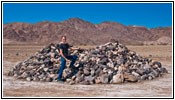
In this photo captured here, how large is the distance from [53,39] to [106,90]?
102833mm

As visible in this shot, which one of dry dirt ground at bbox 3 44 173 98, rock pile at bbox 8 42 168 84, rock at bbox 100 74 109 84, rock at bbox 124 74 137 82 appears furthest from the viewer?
rock pile at bbox 8 42 168 84

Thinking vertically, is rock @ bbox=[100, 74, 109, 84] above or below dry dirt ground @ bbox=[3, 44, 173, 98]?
above

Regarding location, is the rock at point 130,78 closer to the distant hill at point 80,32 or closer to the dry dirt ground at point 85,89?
the dry dirt ground at point 85,89

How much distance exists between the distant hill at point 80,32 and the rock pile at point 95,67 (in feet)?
277

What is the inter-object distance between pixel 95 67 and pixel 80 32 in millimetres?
121685

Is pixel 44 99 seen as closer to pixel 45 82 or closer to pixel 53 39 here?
pixel 45 82

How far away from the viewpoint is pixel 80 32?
133 metres

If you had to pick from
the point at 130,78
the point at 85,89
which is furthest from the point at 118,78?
the point at 85,89

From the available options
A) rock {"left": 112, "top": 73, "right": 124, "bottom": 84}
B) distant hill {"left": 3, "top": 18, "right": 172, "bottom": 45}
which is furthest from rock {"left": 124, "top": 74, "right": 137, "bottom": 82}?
distant hill {"left": 3, "top": 18, "right": 172, "bottom": 45}

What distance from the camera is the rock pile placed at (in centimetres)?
1067

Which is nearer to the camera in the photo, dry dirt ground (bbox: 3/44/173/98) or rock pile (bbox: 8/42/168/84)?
dry dirt ground (bbox: 3/44/173/98)

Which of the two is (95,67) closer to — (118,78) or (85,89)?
(118,78)

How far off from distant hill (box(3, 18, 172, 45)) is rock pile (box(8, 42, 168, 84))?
8439 centimetres

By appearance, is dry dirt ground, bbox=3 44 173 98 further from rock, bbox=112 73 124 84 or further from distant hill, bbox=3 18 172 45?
distant hill, bbox=3 18 172 45
